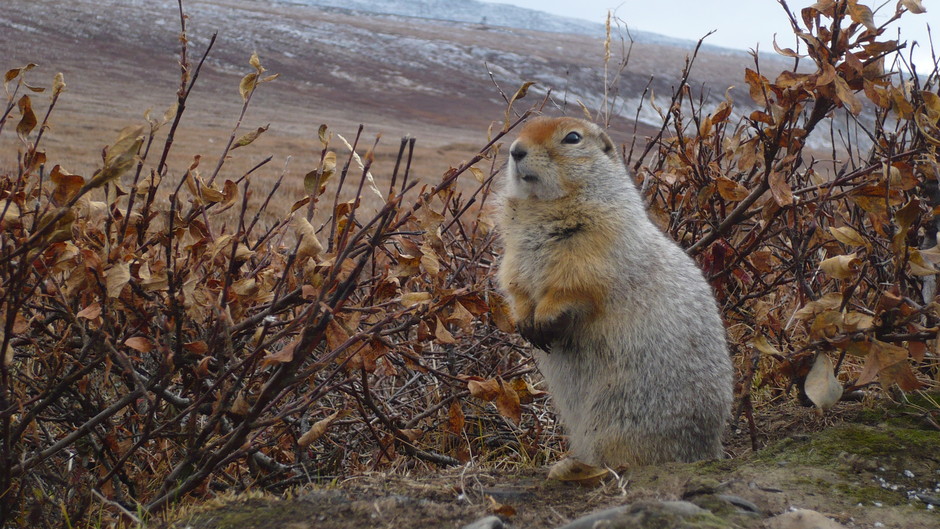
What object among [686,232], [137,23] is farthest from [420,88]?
[686,232]

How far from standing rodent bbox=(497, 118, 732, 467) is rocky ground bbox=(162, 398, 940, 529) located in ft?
0.82

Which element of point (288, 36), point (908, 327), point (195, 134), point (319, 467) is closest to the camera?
point (908, 327)

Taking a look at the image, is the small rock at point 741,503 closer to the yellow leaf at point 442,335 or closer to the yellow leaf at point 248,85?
the yellow leaf at point 442,335

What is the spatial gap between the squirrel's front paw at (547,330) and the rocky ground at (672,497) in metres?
0.50

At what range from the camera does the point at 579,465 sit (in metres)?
2.46

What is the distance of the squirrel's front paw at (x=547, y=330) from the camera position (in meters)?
2.89

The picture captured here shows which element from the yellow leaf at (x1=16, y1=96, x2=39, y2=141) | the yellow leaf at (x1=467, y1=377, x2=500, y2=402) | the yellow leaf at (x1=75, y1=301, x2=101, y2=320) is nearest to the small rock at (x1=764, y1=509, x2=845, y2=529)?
the yellow leaf at (x1=467, y1=377, x2=500, y2=402)

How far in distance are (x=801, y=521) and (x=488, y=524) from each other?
81 cm

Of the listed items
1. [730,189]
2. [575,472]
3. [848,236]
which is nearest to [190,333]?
[575,472]

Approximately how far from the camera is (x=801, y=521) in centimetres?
198

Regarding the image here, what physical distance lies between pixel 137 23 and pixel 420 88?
83.3ft

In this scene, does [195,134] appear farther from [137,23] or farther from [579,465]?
[137,23]

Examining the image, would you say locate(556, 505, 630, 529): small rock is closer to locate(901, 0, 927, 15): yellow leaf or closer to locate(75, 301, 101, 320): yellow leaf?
locate(75, 301, 101, 320): yellow leaf

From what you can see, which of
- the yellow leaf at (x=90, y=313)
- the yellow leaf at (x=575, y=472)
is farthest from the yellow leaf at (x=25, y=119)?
the yellow leaf at (x=575, y=472)
